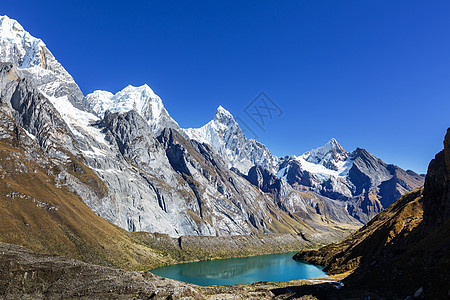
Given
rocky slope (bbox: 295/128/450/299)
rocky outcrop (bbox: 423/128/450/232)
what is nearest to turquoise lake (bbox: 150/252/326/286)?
rocky slope (bbox: 295/128/450/299)

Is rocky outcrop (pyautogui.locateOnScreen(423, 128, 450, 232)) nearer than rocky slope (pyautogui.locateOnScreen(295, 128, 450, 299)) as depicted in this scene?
No

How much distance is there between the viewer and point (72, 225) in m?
165

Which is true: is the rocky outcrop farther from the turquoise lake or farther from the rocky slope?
the turquoise lake

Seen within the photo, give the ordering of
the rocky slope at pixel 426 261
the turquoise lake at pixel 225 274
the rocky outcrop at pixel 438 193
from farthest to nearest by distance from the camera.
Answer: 1. the turquoise lake at pixel 225 274
2. the rocky outcrop at pixel 438 193
3. the rocky slope at pixel 426 261

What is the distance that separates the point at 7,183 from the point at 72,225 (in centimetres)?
4144

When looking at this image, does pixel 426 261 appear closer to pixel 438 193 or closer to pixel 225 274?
pixel 438 193

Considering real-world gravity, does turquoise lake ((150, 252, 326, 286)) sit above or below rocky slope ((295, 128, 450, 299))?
below

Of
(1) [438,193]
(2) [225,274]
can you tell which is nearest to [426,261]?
(1) [438,193]

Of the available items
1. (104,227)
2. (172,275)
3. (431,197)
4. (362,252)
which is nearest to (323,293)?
(431,197)

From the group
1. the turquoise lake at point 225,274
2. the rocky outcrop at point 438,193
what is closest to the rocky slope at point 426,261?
the rocky outcrop at point 438,193

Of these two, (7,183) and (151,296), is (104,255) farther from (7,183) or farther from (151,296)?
(151,296)

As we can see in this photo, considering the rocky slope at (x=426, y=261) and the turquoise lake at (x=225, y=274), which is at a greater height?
the rocky slope at (x=426, y=261)

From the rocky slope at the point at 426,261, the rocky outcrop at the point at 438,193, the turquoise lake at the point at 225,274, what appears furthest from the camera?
the turquoise lake at the point at 225,274

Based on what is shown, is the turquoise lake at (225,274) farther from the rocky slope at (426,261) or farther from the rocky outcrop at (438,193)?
the rocky outcrop at (438,193)
